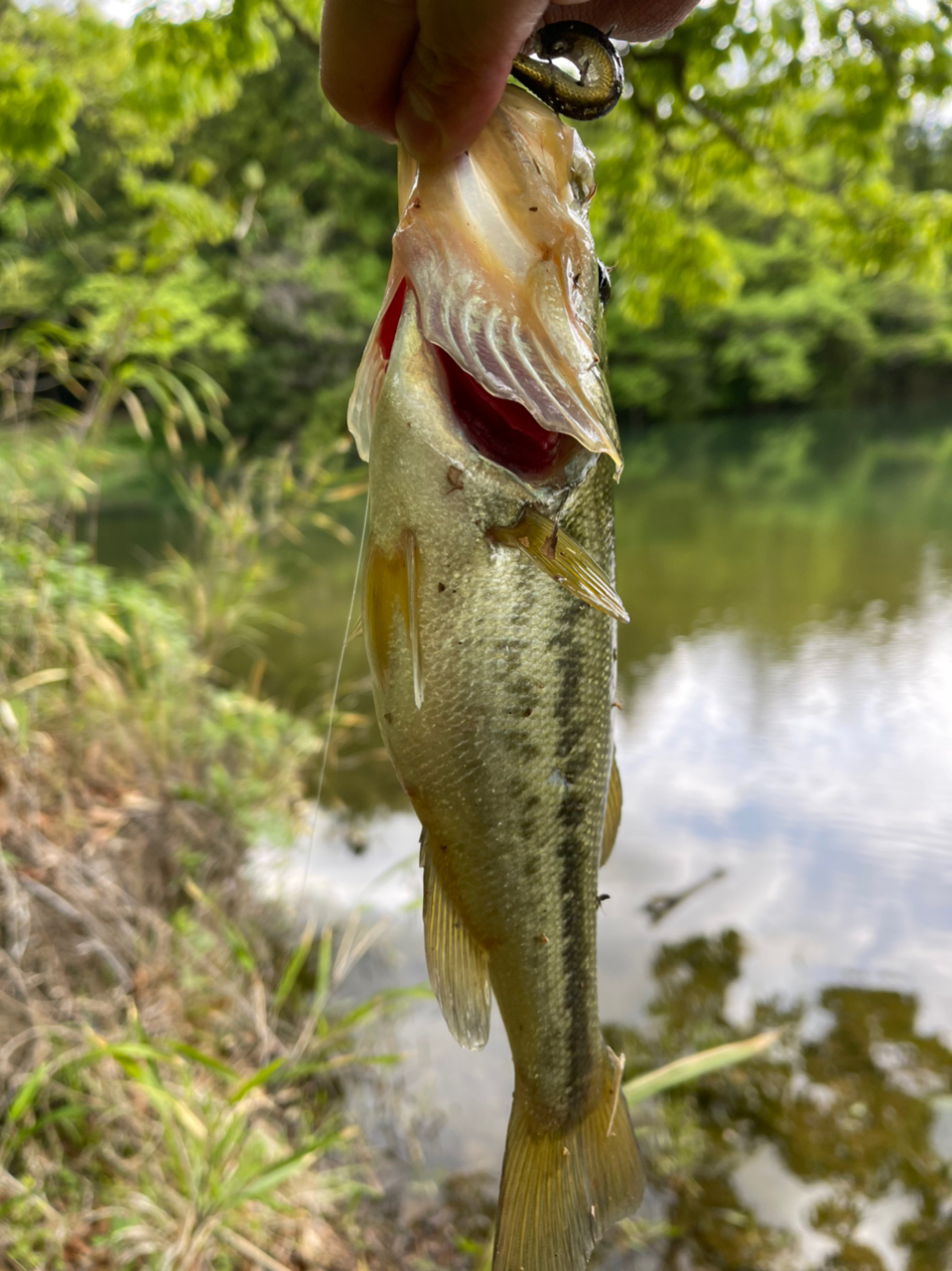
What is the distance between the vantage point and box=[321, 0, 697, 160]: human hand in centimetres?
80

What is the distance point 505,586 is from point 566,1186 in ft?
2.60

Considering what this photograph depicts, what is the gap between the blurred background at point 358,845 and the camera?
2.61m

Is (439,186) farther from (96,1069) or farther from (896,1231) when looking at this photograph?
(896,1231)

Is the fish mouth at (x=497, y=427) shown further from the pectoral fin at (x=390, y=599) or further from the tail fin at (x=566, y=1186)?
the tail fin at (x=566, y=1186)

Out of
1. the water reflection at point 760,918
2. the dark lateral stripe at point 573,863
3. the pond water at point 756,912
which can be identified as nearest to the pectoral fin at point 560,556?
the dark lateral stripe at point 573,863

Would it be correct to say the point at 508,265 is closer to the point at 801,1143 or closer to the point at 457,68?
the point at 457,68

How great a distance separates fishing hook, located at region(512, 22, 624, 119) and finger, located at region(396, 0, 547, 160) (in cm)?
11

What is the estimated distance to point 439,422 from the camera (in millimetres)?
964

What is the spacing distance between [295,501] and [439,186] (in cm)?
319

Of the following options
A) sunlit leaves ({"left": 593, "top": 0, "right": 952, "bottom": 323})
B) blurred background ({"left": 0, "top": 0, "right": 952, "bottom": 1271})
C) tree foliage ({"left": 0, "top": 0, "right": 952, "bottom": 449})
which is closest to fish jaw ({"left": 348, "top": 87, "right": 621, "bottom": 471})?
blurred background ({"left": 0, "top": 0, "right": 952, "bottom": 1271})

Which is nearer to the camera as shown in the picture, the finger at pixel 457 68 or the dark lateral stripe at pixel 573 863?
the finger at pixel 457 68

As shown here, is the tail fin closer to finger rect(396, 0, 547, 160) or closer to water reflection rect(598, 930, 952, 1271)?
finger rect(396, 0, 547, 160)

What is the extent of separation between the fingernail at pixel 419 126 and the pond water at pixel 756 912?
1130 millimetres

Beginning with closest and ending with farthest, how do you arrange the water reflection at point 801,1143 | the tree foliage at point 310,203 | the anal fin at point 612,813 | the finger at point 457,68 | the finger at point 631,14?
1. the finger at point 457,68
2. the finger at point 631,14
3. the anal fin at point 612,813
4. the water reflection at point 801,1143
5. the tree foliage at point 310,203
